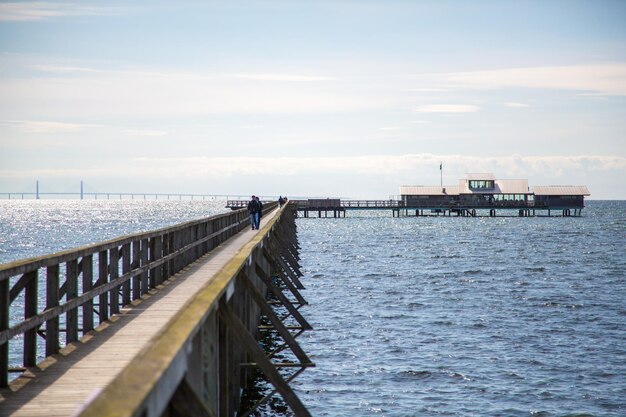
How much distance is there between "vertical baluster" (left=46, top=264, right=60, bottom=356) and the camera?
968 cm

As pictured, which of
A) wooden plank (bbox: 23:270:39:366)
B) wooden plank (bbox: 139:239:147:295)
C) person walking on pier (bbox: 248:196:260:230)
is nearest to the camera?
wooden plank (bbox: 23:270:39:366)

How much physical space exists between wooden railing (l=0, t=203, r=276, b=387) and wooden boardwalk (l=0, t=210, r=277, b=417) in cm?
25

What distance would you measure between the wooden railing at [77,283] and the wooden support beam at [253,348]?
82.3 inches

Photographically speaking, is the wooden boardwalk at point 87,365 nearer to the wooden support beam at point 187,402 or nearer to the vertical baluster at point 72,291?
the vertical baluster at point 72,291

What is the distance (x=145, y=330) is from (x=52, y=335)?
155cm

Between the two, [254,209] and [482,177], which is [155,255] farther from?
[482,177]

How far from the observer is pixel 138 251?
1470 centimetres

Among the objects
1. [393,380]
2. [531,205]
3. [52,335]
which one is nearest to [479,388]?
[393,380]

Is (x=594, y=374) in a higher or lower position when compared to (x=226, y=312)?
lower

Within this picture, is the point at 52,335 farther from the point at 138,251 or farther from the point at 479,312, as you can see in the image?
the point at 479,312

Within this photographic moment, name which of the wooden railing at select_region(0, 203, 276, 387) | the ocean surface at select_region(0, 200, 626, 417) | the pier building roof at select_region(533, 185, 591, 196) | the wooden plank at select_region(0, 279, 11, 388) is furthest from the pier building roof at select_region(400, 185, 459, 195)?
the wooden plank at select_region(0, 279, 11, 388)

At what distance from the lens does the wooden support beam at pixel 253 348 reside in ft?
27.6

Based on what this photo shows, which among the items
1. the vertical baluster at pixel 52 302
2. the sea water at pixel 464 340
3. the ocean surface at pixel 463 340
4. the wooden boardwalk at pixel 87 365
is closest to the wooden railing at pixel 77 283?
the vertical baluster at pixel 52 302

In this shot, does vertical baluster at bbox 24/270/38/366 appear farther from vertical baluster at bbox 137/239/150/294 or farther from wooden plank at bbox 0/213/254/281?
vertical baluster at bbox 137/239/150/294
